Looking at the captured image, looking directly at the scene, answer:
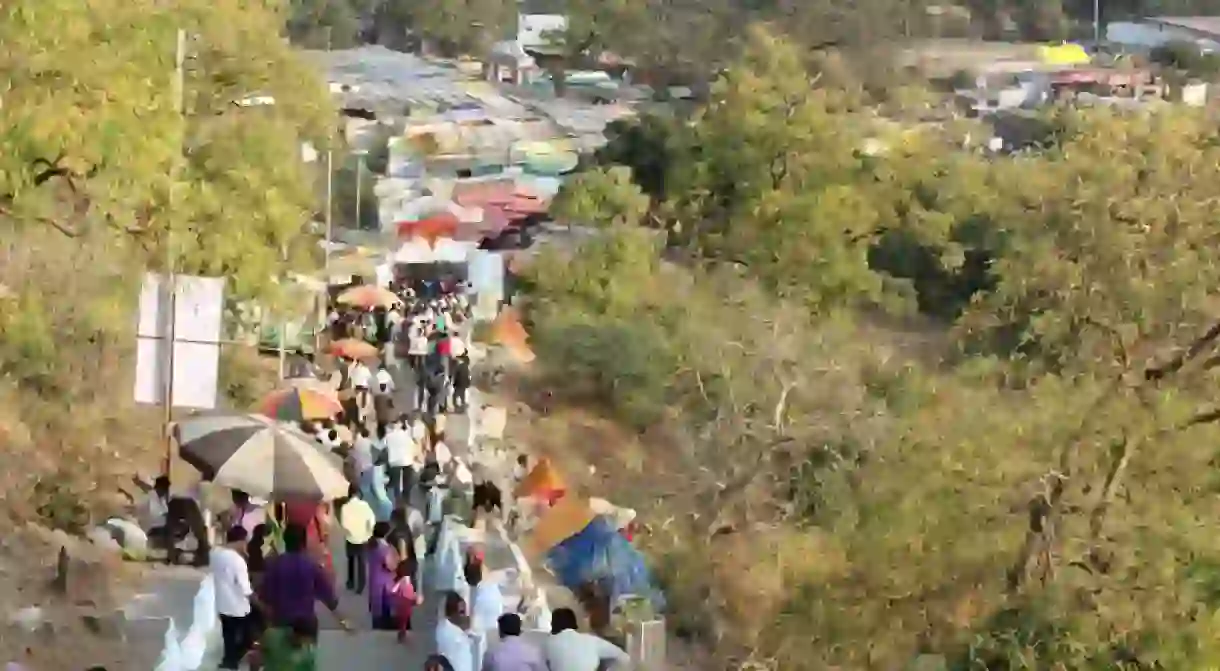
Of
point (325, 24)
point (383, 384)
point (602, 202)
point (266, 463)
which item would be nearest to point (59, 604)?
point (266, 463)

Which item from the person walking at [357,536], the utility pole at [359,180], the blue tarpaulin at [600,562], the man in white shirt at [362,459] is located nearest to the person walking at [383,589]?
the person walking at [357,536]

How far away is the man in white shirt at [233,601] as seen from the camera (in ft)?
16.7

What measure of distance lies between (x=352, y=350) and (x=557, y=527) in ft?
21.7

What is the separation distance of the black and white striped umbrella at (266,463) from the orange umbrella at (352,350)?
23.7 feet

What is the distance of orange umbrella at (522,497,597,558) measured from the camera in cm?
756

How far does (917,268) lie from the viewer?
74.6 feet

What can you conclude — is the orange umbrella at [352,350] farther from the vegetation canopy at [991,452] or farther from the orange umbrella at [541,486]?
the orange umbrella at [541,486]

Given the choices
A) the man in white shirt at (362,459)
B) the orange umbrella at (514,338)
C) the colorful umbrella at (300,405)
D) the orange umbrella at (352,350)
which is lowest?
the orange umbrella at (514,338)

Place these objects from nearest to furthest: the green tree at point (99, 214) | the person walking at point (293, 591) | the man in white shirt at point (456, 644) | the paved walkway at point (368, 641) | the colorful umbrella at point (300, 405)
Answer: the person walking at point (293, 591) < the man in white shirt at point (456, 644) < the paved walkway at point (368, 641) < the green tree at point (99, 214) < the colorful umbrella at point (300, 405)

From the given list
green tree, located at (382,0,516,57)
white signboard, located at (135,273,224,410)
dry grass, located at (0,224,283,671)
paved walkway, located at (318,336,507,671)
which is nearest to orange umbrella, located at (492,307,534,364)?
→ dry grass, located at (0,224,283,671)

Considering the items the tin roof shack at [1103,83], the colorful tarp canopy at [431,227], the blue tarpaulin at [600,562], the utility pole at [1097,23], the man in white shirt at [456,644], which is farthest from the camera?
the utility pole at [1097,23]

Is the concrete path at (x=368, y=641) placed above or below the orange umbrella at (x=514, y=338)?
above

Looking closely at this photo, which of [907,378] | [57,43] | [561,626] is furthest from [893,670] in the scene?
[907,378]

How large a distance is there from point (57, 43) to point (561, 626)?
3641 millimetres
